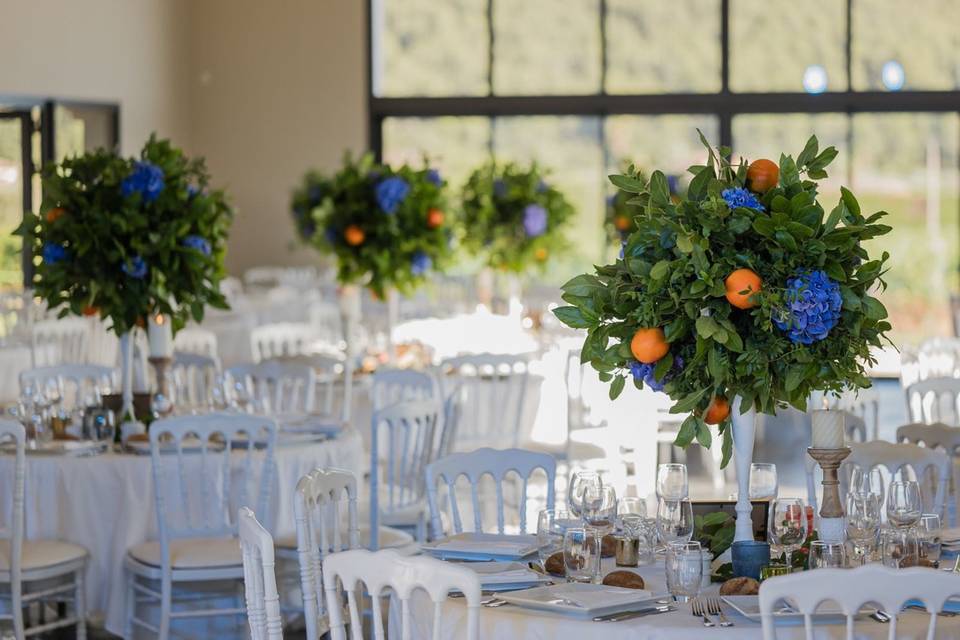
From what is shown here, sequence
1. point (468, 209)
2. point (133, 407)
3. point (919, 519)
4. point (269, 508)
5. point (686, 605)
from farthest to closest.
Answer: point (468, 209) < point (133, 407) < point (269, 508) < point (919, 519) < point (686, 605)

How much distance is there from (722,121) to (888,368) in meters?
2.58

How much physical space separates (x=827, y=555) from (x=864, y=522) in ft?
0.89

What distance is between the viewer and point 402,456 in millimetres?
5578

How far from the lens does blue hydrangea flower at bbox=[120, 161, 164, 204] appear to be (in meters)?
5.42

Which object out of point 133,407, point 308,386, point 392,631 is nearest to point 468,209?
point 308,386

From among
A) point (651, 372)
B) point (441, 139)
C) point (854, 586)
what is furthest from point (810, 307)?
point (441, 139)

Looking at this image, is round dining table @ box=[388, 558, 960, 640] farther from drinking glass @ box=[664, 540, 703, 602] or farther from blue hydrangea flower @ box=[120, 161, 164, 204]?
blue hydrangea flower @ box=[120, 161, 164, 204]

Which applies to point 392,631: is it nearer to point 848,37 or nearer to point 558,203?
point 558,203

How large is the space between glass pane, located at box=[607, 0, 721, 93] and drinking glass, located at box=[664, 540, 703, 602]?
10950 millimetres

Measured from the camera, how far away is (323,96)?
13906 mm

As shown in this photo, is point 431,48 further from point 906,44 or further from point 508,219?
point 508,219

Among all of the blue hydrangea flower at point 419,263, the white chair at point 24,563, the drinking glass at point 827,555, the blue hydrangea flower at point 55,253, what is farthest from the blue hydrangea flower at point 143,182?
the drinking glass at point 827,555

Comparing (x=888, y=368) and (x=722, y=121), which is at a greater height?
(x=722, y=121)

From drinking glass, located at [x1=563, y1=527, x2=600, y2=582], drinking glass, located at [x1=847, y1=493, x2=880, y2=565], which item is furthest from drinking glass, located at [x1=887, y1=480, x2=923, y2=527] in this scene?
drinking glass, located at [x1=563, y1=527, x2=600, y2=582]
